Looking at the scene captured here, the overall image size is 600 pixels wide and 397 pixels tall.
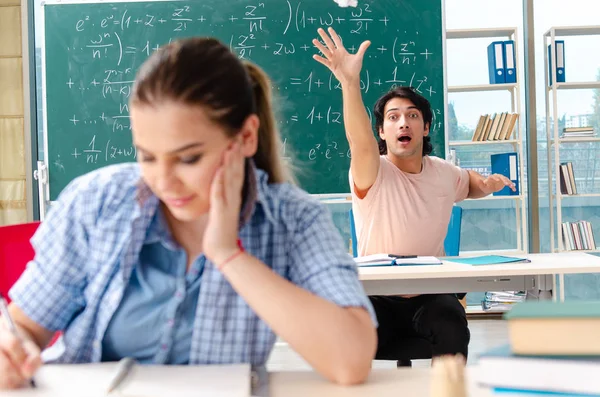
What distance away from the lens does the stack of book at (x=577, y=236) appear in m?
4.88

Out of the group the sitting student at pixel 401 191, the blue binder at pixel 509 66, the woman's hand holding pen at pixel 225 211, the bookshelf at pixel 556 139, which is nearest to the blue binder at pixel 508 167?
the bookshelf at pixel 556 139

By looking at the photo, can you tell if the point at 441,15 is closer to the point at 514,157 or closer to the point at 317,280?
the point at 514,157

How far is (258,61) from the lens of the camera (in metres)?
4.66

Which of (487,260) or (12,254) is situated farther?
(487,260)

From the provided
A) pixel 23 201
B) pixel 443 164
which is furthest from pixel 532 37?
pixel 23 201

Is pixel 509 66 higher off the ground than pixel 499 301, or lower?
higher

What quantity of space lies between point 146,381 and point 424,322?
1.62 metres

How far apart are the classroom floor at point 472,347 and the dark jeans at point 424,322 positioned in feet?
3.73

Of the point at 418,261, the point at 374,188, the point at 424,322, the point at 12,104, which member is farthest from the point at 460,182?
the point at 12,104

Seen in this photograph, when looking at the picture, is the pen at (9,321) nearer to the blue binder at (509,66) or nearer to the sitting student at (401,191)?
the sitting student at (401,191)

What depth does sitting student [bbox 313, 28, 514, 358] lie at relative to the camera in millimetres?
2516

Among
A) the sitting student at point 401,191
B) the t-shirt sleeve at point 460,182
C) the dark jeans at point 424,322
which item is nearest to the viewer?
the dark jeans at point 424,322

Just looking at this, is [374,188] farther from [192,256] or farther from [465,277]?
[192,256]

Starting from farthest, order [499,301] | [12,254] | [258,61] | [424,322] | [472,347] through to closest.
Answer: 1. [499,301]
2. [258,61]
3. [472,347]
4. [424,322]
5. [12,254]
